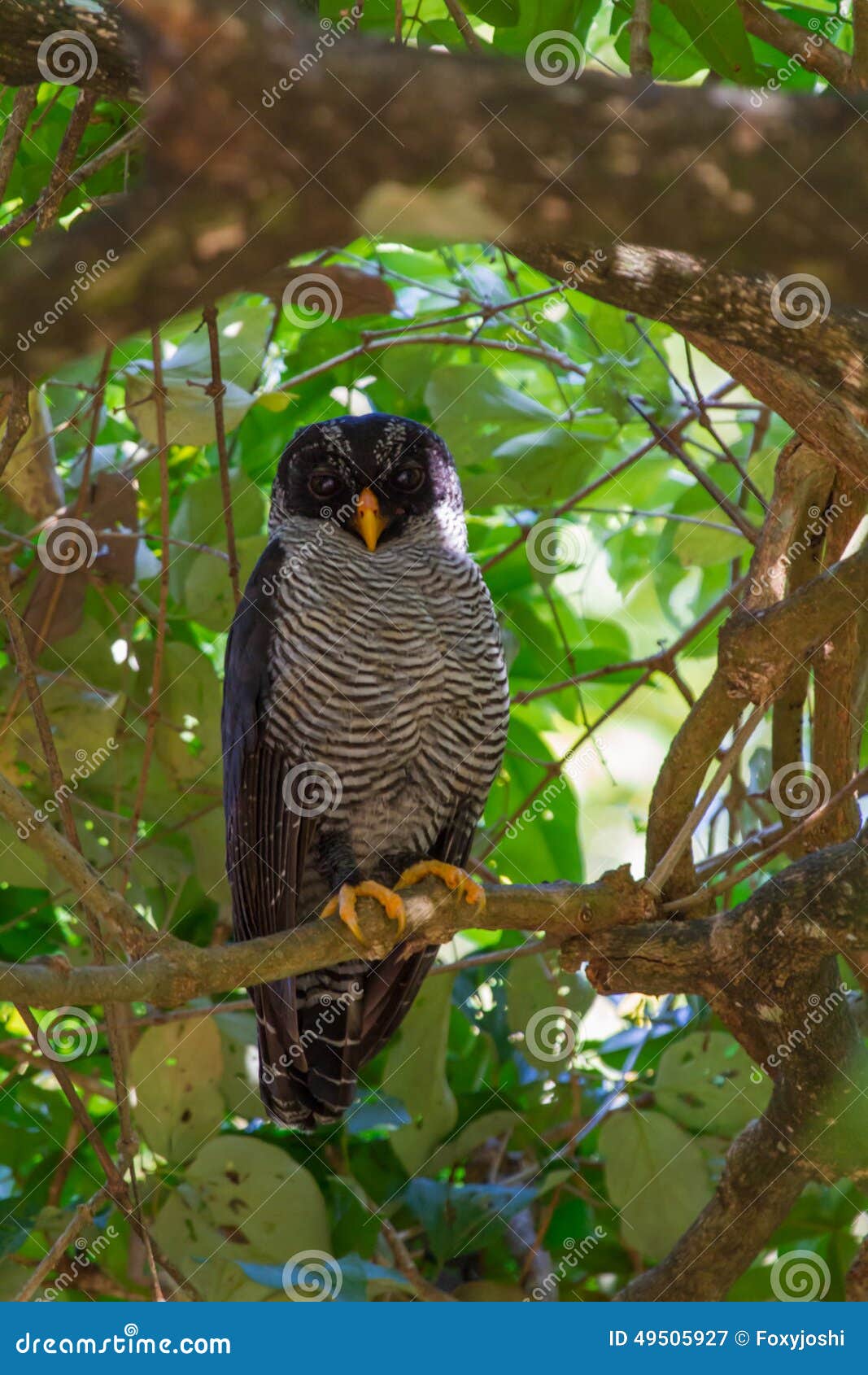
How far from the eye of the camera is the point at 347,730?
2.89 metres

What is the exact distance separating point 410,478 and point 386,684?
1.91ft

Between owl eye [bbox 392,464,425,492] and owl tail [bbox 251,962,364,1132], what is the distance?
1.21m

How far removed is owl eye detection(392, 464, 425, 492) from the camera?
10.3 ft

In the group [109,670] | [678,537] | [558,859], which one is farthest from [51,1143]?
[678,537]

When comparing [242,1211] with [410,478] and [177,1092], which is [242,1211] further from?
[410,478]

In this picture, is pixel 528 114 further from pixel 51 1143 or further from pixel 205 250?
pixel 51 1143

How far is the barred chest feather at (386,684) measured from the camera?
9.47 feet

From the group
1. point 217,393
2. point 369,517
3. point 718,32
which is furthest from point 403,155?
point 369,517

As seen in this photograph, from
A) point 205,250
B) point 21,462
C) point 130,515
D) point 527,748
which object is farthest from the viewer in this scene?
point 527,748

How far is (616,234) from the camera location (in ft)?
2.36

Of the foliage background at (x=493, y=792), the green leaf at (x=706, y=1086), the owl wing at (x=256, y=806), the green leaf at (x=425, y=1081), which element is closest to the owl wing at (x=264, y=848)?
the owl wing at (x=256, y=806)

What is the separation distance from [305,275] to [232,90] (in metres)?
2.26

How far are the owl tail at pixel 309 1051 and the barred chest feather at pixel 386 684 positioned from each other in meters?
0.27

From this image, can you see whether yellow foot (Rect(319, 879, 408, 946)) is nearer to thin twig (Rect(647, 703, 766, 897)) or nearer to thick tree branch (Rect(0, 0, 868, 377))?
thin twig (Rect(647, 703, 766, 897))
